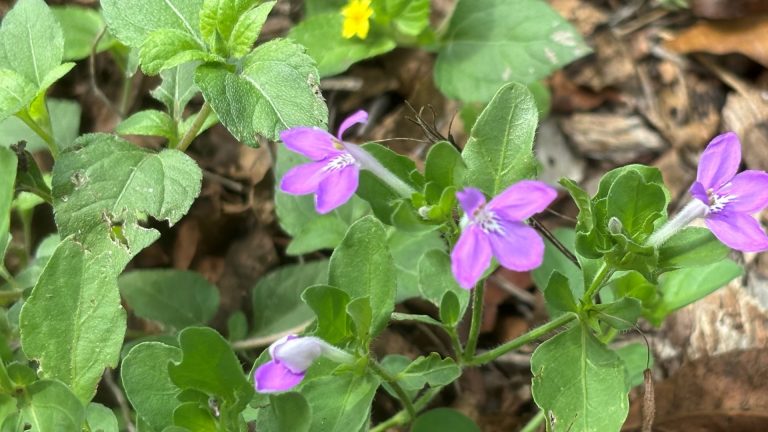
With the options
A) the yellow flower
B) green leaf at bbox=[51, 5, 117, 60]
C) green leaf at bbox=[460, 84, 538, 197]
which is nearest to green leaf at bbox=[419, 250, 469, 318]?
green leaf at bbox=[460, 84, 538, 197]

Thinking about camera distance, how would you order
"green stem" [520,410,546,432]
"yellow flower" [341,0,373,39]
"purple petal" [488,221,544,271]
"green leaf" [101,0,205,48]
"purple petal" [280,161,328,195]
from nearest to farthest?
"purple petal" [488,221,544,271] < "purple petal" [280,161,328,195] < "green leaf" [101,0,205,48] < "green stem" [520,410,546,432] < "yellow flower" [341,0,373,39]

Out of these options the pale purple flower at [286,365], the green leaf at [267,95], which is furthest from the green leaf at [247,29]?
the pale purple flower at [286,365]

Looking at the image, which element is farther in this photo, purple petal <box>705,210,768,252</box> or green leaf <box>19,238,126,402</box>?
green leaf <box>19,238,126,402</box>

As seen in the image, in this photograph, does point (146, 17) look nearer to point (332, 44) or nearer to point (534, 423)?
point (332, 44)

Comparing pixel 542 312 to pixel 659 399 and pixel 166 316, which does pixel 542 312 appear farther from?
pixel 166 316

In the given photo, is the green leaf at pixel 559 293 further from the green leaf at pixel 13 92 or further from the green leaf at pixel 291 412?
the green leaf at pixel 13 92

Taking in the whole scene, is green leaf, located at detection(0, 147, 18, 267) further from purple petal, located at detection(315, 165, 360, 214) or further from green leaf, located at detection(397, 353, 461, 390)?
green leaf, located at detection(397, 353, 461, 390)
